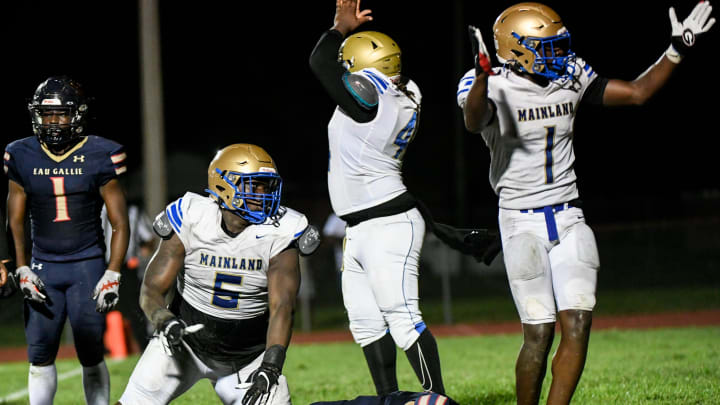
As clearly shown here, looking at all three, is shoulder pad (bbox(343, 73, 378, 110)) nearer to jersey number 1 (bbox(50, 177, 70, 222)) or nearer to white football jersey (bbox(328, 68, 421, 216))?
white football jersey (bbox(328, 68, 421, 216))

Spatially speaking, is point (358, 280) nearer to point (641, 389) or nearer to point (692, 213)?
point (641, 389)

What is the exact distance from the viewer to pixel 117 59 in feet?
101

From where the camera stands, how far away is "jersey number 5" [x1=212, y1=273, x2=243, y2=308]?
4543mm

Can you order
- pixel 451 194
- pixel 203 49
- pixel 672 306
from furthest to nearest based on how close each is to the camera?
pixel 203 49, pixel 451 194, pixel 672 306

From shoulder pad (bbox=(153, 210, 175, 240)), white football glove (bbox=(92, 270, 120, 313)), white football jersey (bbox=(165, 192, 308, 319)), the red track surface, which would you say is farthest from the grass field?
shoulder pad (bbox=(153, 210, 175, 240))

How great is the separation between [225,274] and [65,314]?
153 centimetres

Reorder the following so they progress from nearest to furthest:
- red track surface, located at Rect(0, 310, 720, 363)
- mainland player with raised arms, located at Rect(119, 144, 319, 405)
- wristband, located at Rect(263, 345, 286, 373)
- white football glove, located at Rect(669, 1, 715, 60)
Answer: wristband, located at Rect(263, 345, 286, 373) → mainland player with raised arms, located at Rect(119, 144, 319, 405) → white football glove, located at Rect(669, 1, 715, 60) → red track surface, located at Rect(0, 310, 720, 363)

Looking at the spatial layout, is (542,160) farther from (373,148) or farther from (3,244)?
(3,244)

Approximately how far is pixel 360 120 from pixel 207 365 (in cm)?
158

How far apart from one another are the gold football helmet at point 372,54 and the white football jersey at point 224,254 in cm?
109

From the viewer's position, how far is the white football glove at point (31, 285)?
5.31 m

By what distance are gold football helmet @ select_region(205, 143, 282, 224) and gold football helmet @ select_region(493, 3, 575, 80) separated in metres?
1.42

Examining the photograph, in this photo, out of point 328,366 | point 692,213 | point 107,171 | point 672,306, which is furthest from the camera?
point 692,213

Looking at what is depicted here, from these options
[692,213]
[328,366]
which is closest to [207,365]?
[328,366]
